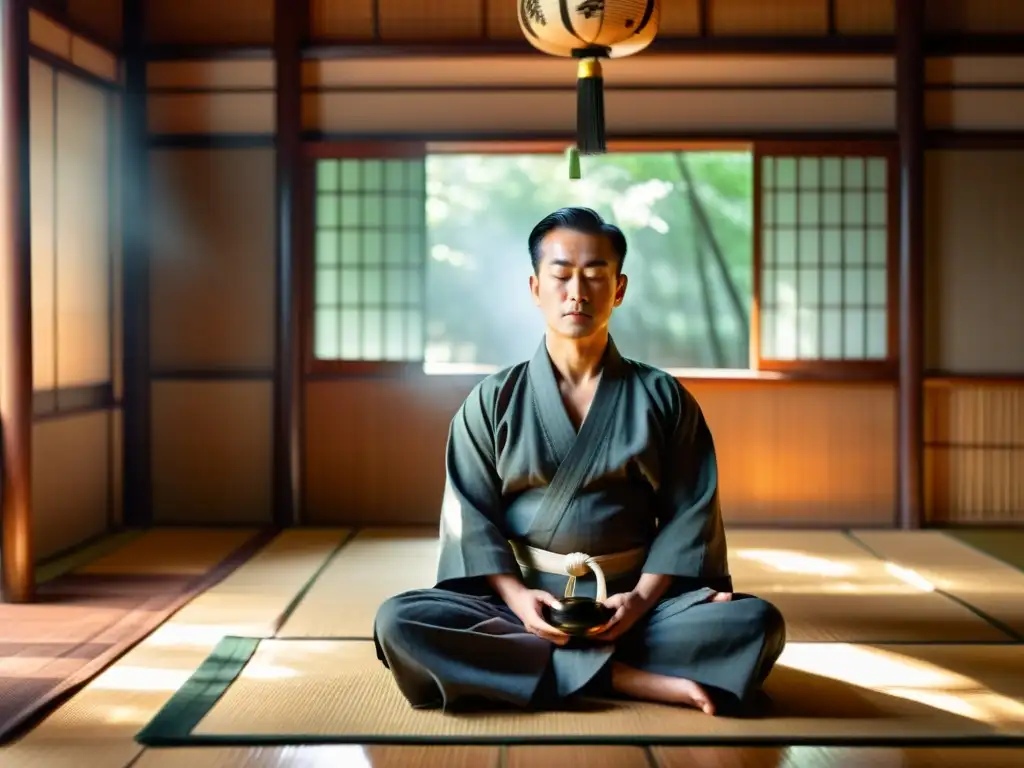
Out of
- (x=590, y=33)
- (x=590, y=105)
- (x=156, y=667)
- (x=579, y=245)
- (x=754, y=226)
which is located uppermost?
(x=590, y=33)

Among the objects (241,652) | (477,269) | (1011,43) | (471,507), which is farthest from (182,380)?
(477,269)

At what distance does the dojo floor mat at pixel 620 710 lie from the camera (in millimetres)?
2582

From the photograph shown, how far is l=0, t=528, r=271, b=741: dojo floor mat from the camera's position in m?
3.04

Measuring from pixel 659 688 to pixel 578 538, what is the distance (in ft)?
1.31

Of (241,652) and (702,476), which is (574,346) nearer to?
(702,476)

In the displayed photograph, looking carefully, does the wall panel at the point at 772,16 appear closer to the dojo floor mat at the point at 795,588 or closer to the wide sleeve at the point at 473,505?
the dojo floor mat at the point at 795,588

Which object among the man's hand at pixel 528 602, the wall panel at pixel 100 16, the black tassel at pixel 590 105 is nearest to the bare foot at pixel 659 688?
the man's hand at pixel 528 602

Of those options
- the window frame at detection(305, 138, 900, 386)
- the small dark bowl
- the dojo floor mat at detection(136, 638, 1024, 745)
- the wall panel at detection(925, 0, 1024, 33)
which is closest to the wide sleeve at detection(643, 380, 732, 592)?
the small dark bowl

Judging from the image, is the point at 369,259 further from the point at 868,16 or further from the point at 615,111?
the point at 868,16

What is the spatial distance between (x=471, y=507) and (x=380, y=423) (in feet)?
9.42

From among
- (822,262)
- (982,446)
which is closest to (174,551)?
(822,262)

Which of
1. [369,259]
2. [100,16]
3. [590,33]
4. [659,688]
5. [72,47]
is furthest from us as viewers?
[369,259]

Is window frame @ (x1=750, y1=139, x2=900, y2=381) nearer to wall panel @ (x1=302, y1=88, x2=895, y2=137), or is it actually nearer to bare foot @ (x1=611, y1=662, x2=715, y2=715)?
wall panel @ (x1=302, y1=88, x2=895, y2=137)

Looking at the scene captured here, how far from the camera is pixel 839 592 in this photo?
4.21 meters
